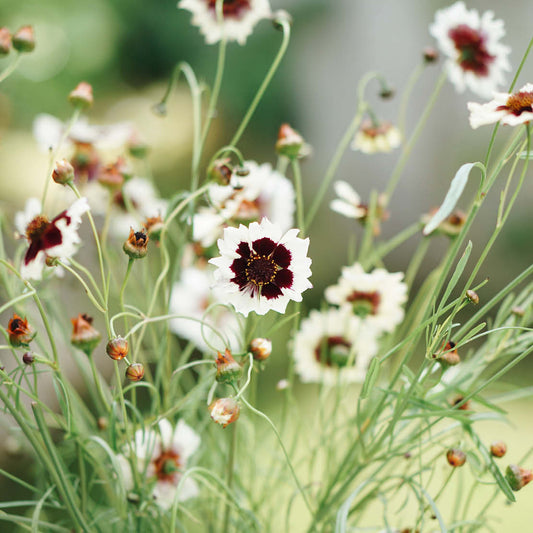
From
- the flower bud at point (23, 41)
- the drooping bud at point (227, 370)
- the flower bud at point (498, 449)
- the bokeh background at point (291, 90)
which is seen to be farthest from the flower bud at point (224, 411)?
the bokeh background at point (291, 90)

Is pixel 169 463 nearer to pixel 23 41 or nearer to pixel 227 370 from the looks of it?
pixel 227 370

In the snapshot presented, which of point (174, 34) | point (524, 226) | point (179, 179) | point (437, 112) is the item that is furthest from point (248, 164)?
point (437, 112)

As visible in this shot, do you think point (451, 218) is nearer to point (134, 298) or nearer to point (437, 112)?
point (134, 298)

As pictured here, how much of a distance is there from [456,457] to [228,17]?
26cm

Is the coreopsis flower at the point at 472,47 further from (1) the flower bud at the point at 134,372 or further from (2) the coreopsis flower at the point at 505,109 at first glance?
(1) the flower bud at the point at 134,372

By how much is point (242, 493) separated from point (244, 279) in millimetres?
164

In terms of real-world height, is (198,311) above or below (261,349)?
above

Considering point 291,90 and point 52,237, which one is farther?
point 291,90

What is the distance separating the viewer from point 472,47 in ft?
1.21

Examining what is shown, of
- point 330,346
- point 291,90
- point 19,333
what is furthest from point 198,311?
point 291,90

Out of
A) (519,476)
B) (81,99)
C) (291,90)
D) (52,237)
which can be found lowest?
(519,476)

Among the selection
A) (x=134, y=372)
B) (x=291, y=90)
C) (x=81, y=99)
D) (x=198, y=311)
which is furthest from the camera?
(x=291, y=90)

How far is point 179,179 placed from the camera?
1.60 metres

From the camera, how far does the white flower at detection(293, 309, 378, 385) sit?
35 centimetres
